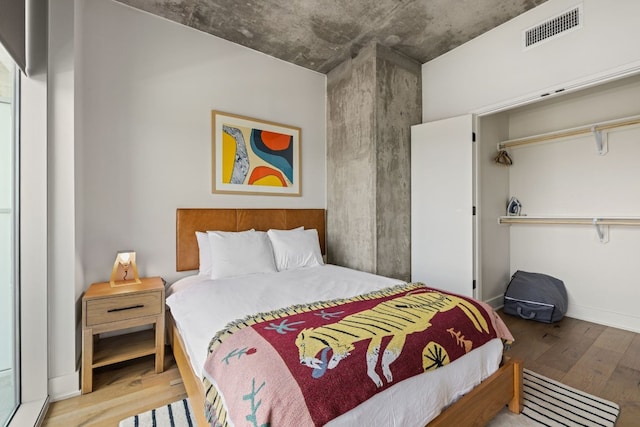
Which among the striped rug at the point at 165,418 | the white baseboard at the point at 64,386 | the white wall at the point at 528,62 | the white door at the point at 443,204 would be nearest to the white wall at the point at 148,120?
the white baseboard at the point at 64,386

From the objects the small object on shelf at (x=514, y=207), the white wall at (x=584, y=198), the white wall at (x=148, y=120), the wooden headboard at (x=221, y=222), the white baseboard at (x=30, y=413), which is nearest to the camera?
the white baseboard at (x=30, y=413)

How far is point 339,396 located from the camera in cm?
99

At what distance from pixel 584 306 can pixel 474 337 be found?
268 cm

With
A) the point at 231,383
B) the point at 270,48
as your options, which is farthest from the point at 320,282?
the point at 270,48

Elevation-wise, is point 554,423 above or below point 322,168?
below

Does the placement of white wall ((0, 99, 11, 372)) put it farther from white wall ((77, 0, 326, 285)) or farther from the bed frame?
the bed frame

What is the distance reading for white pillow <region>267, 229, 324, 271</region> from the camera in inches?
110

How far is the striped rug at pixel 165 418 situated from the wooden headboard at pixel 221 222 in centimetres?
118

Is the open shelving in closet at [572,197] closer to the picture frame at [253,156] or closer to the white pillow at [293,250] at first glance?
the white pillow at [293,250]

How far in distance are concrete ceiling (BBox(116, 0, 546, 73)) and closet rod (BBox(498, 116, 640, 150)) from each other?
135 cm

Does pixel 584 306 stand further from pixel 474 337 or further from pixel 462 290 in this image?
pixel 474 337

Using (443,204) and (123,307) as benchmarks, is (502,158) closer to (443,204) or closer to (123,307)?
(443,204)

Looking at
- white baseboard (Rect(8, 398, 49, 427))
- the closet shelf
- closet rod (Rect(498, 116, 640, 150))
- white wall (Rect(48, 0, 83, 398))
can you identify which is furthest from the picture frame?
the closet shelf

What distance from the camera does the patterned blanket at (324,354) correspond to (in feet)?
3.12
